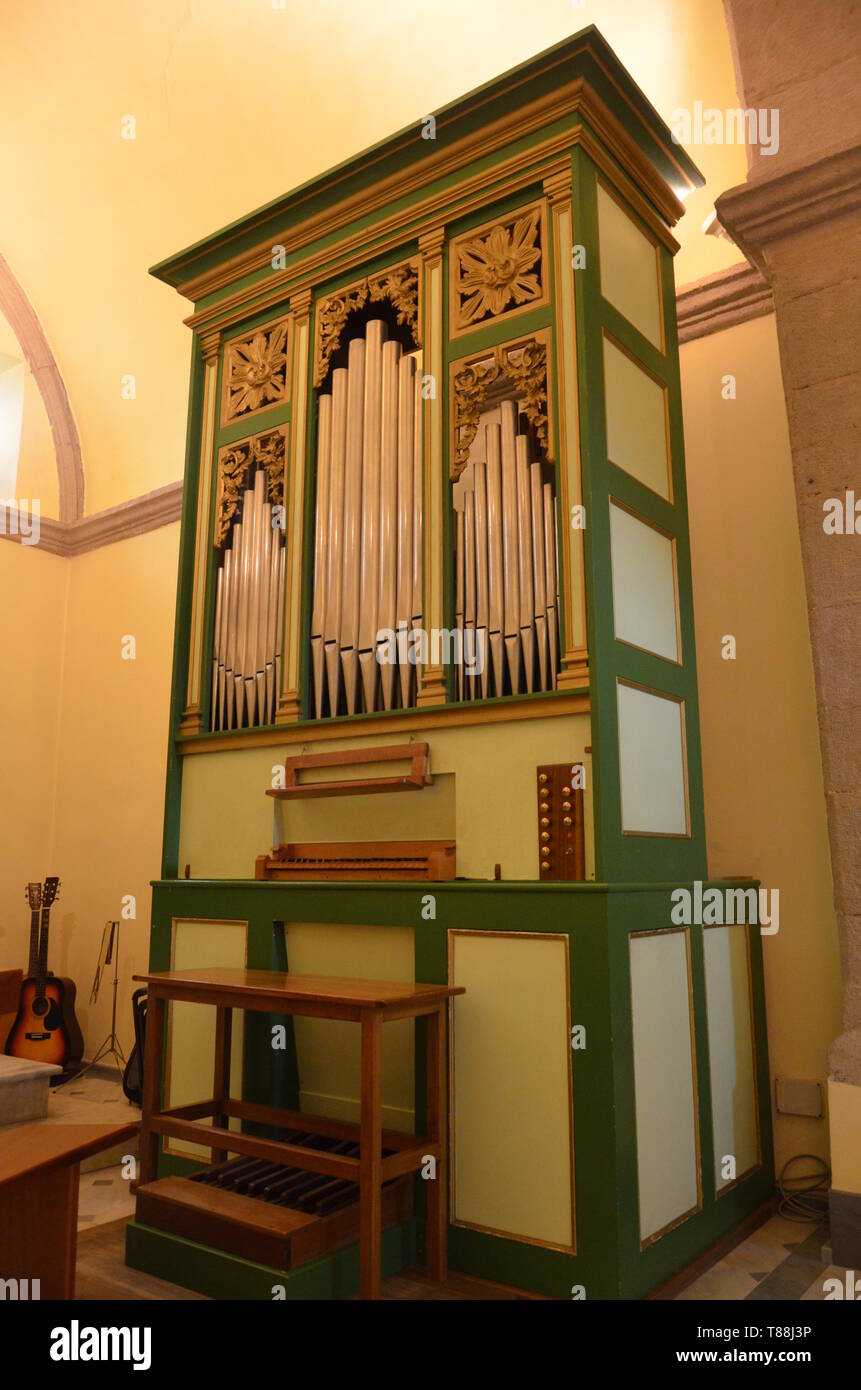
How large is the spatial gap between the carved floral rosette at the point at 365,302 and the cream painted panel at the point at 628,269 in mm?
821

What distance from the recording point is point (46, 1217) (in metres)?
2.88

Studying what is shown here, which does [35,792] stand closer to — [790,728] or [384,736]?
[384,736]

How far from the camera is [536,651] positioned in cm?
368

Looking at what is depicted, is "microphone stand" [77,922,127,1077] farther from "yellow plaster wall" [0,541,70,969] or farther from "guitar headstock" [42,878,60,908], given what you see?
"yellow plaster wall" [0,541,70,969]

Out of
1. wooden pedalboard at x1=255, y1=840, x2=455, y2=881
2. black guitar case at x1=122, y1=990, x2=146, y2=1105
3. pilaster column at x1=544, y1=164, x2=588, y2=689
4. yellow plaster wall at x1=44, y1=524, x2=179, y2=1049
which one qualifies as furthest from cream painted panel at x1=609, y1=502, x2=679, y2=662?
yellow plaster wall at x1=44, y1=524, x2=179, y2=1049

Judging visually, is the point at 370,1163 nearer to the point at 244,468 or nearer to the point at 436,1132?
the point at 436,1132

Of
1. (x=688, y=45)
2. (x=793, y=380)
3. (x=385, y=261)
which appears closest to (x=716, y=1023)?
(x=793, y=380)

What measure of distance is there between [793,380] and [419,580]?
1.64 meters

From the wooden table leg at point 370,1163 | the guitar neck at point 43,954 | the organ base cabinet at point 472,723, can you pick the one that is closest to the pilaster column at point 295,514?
the organ base cabinet at point 472,723

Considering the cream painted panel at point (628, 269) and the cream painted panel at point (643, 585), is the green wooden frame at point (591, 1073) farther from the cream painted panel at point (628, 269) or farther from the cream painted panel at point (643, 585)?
the cream painted panel at point (628, 269)

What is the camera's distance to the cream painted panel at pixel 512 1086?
3.19 m

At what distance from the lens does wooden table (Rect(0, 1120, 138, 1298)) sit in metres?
2.82

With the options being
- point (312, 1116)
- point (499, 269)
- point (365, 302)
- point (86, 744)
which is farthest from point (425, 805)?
point (86, 744)

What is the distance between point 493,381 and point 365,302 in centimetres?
89
